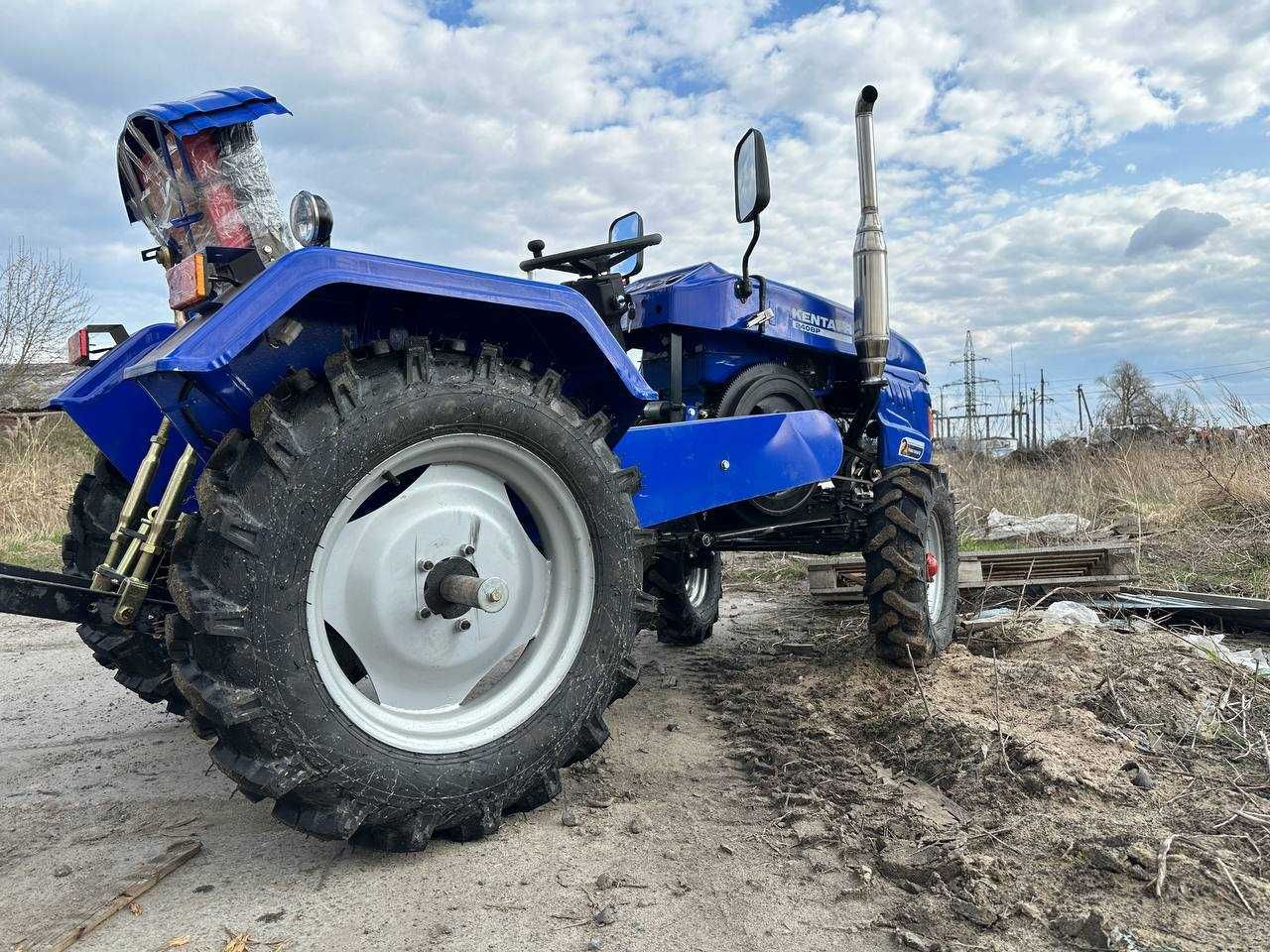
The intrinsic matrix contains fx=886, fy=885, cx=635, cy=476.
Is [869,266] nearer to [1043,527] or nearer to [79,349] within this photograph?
[79,349]

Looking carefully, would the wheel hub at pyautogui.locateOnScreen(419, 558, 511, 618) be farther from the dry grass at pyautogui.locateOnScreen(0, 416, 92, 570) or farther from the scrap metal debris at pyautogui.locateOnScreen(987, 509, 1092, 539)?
the scrap metal debris at pyautogui.locateOnScreen(987, 509, 1092, 539)

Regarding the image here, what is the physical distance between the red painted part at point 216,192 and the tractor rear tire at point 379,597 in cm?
72

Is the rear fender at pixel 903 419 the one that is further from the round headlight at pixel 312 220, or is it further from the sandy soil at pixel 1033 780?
the round headlight at pixel 312 220

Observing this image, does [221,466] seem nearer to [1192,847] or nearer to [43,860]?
[43,860]

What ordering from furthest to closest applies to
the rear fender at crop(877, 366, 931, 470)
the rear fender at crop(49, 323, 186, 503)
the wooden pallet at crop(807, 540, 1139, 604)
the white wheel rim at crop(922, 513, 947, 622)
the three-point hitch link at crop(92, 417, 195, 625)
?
the wooden pallet at crop(807, 540, 1139, 604)
the rear fender at crop(877, 366, 931, 470)
the white wheel rim at crop(922, 513, 947, 622)
the rear fender at crop(49, 323, 186, 503)
the three-point hitch link at crop(92, 417, 195, 625)

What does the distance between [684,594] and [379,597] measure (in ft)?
8.47

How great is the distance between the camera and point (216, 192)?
2.37 metres

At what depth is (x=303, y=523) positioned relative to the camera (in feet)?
6.03

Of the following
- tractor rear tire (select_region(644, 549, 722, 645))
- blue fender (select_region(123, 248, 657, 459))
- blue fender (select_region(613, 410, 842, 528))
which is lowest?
tractor rear tire (select_region(644, 549, 722, 645))

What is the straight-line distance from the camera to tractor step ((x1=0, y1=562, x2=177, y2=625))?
2064mm

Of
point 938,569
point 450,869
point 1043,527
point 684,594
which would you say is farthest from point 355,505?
point 1043,527

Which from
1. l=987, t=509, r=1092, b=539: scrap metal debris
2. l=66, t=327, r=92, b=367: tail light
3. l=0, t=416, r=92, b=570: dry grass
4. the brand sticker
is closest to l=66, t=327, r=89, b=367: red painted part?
l=66, t=327, r=92, b=367: tail light

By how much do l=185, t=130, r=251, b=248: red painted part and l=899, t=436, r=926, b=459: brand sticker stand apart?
3.17 metres

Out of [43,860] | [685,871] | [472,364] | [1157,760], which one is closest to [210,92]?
[472,364]
